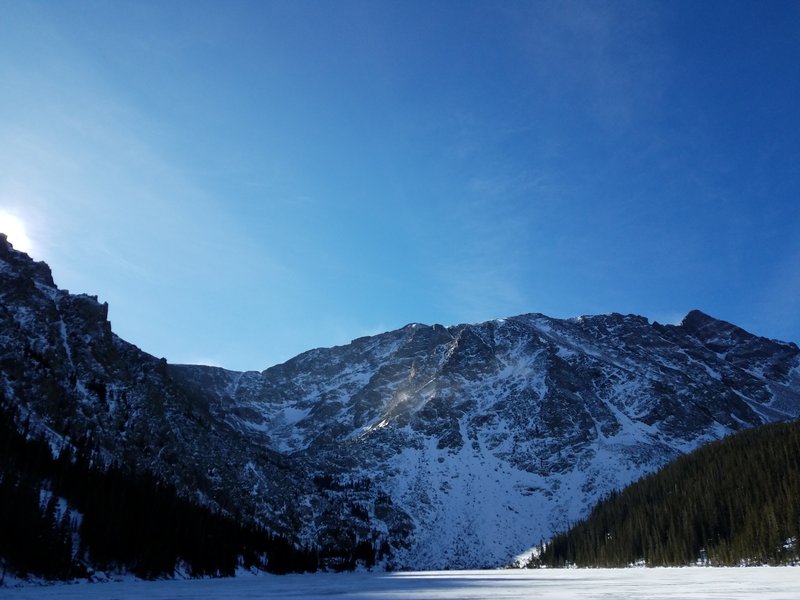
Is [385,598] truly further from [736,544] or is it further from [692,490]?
[692,490]

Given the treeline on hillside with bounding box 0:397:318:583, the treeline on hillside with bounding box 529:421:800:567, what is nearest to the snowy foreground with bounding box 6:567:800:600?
the treeline on hillside with bounding box 0:397:318:583

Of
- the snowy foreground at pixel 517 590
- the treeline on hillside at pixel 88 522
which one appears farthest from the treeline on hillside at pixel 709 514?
the treeline on hillside at pixel 88 522

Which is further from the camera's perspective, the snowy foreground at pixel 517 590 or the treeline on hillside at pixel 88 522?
the treeline on hillside at pixel 88 522

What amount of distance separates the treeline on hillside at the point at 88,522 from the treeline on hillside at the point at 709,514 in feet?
245

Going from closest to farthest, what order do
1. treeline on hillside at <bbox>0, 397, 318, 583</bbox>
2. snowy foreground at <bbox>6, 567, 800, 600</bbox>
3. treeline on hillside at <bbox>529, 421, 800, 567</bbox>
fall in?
snowy foreground at <bbox>6, 567, 800, 600</bbox> < treeline on hillside at <bbox>0, 397, 318, 583</bbox> < treeline on hillside at <bbox>529, 421, 800, 567</bbox>

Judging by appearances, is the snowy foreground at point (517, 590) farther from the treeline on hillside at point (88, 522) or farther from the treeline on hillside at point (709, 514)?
the treeline on hillside at point (709, 514)

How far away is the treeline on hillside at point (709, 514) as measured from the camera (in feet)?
292

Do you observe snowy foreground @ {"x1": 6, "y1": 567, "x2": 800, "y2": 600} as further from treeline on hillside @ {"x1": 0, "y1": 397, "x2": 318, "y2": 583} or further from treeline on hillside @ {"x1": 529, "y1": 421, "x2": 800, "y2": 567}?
treeline on hillside @ {"x1": 529, "y1": 421, "x2": 800, "y2": 567}

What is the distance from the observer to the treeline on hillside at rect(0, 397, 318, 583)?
62.0 m

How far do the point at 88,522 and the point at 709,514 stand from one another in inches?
4019

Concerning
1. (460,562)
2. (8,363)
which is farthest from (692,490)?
(8,363)

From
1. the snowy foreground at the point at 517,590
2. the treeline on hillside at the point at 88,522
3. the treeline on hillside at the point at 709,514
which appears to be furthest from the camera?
the treeline on hillside at the point at 709,514

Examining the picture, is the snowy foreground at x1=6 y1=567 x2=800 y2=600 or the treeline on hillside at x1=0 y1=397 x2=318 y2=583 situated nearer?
the snowy foreground at x1=6 y1=567 x2=800 y2=600

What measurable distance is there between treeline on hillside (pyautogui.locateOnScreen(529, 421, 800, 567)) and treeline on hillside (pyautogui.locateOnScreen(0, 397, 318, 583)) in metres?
74.8
